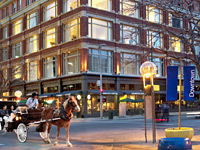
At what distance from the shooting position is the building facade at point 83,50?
1522 inches

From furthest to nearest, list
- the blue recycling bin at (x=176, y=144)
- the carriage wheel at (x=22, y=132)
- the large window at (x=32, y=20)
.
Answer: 1. the large window at (x=32, y=20)
2. the carriage wheel at (x=22, y=132)
3. the blue recycling bin at (x=176, y=144)

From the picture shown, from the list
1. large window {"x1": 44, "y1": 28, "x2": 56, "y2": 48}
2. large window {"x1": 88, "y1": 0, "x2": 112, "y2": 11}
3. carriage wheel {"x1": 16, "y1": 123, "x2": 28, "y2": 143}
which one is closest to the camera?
carriage wheel {"x1": 16, "y1": 123, "x2": 28, "y2": 143}

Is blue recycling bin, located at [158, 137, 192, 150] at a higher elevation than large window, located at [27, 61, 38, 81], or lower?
lower

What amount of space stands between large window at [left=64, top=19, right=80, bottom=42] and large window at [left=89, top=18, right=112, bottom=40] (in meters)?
1.92

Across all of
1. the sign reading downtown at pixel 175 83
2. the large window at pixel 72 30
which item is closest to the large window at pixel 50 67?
the large window at pixel 72 30

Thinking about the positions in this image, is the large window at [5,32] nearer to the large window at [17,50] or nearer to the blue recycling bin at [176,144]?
the large window at [17,50]

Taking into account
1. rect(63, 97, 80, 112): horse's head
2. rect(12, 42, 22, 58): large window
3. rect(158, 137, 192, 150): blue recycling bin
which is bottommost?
rect(158, 137, 192, 150): blue recycling bin

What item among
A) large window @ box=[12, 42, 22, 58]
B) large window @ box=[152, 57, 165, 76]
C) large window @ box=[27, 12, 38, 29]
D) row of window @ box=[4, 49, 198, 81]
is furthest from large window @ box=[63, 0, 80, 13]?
large window @ box=[152, 57, 165, 76]

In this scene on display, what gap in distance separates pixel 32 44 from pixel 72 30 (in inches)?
450

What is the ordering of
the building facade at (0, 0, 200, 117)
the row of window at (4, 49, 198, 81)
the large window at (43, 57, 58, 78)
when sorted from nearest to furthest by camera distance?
1. the building facade at (0, 0, 200, 117)
2. the row of window at (4, 49, 198, 81)
3. the large window at (43, 57, 58, 78)

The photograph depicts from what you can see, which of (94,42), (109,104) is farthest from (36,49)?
(109,104)

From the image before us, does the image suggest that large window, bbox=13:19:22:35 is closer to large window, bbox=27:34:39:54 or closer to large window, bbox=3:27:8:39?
large window, bbox=3:27:8:39

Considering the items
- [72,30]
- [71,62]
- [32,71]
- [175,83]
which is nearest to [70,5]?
[72,30]

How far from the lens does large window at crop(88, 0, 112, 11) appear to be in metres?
39.9
